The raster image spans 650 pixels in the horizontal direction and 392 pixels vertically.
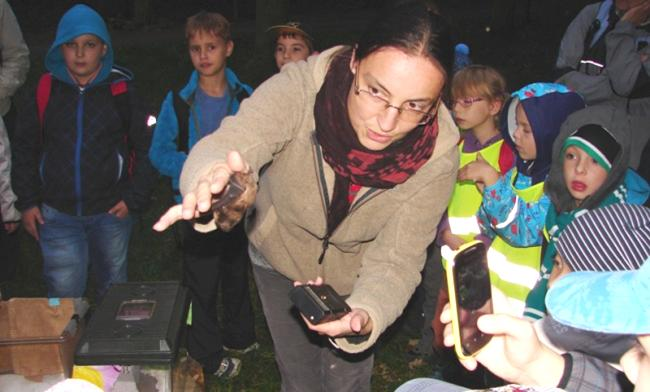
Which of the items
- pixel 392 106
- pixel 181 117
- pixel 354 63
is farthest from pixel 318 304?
pixel 181 117

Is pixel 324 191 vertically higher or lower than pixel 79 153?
higher

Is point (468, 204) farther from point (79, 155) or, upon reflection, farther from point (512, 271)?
point (79, 155)

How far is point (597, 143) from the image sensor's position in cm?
302

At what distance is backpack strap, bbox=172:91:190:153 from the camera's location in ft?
11.9

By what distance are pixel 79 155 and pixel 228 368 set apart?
1446 mm

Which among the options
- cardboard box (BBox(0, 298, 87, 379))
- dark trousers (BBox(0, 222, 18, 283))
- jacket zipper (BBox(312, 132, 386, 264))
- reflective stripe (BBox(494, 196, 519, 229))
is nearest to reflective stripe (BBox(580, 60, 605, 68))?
reflective stripe (BBox(494, 196, 519, 229))

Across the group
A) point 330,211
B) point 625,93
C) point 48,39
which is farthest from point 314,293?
point 48,39

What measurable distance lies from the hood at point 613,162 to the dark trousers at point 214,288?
5.30 feet

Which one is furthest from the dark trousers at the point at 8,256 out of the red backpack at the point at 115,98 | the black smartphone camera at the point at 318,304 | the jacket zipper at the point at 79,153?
the black smartphone camera at the point at 318,304

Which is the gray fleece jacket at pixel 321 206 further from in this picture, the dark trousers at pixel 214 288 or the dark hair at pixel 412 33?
the dark trousers at pixel 214 288

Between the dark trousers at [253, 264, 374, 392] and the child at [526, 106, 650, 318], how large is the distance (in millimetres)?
797

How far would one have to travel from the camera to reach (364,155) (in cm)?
219

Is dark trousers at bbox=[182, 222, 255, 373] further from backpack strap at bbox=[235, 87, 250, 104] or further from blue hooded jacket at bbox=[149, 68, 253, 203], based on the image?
backpack strap at bbox=[235, 87, 250, 104]

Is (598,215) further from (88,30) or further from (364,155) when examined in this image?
(88,30)
